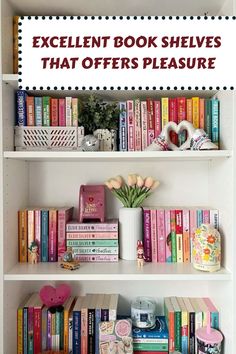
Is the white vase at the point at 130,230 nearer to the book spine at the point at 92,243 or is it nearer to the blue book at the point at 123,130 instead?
the book spine at the point at 92,243

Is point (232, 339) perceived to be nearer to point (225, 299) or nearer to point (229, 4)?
point (225, 299)

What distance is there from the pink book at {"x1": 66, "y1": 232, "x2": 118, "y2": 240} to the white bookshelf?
9cm

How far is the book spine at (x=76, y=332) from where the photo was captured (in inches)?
46.9

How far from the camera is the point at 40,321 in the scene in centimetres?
121

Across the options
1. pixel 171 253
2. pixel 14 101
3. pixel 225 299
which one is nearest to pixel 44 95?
pixel 14 101

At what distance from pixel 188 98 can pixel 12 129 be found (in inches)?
23.3

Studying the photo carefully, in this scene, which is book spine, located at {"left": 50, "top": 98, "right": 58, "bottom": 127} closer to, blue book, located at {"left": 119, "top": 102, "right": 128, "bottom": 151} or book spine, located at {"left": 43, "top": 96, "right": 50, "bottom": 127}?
book spine, located at {"left": 43, "top": 96, "right": 50, "bottom": 127}

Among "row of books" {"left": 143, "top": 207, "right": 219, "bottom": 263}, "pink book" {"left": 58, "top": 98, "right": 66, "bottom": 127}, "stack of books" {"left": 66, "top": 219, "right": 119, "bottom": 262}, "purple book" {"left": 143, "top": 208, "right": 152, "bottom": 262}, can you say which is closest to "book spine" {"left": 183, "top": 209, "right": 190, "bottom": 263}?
"row of books" {"left": 143, "top": 207, "right": 219, "bottom": 263}

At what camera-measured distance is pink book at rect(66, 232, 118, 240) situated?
1.20m

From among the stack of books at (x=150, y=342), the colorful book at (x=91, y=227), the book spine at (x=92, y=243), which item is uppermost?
the colorful book at (x=91, y=227)

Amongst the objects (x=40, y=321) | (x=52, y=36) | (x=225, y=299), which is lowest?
(x=40, y=321)

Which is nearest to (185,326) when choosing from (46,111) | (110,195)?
(110,195)

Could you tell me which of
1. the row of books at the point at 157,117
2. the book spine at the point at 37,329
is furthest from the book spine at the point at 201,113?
the book spine at the point at 37,329

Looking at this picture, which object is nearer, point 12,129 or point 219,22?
point 219,22
